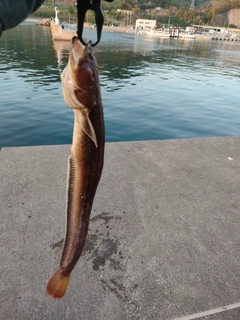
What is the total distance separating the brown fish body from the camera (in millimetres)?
1771

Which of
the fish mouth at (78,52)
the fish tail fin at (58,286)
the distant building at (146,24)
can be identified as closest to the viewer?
the fish mouth at (78,52)

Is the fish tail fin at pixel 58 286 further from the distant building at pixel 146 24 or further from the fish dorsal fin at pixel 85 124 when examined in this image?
the distant building at pixel 146 24

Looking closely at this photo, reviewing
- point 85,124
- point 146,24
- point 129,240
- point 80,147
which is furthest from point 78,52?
point 146,24

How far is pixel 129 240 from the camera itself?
11.0ft

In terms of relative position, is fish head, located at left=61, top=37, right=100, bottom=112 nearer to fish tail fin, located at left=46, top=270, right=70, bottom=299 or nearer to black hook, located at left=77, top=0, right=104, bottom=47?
black hook, located at left=77, top=0, right=104, bottom=47

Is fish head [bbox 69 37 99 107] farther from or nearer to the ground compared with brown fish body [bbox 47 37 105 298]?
farther from the ground

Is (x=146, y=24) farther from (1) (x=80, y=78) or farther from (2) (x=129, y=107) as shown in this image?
(1) (x=80, y=78)

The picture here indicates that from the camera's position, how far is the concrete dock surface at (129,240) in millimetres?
2559

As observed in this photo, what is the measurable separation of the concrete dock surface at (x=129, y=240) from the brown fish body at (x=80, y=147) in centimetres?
83

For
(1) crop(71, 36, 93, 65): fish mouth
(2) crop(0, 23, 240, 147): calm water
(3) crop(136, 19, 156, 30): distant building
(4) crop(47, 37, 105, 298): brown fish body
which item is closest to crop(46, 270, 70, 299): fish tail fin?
(4) crop(47, 37, 105, 298): brown fish body

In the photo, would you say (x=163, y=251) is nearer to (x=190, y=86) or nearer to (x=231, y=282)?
(x=231, y=282)

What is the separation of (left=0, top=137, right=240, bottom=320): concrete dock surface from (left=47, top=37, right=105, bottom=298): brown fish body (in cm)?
83

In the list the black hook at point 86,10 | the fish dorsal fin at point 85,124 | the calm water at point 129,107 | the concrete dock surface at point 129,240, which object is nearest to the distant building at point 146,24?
the calm water at point 129,107

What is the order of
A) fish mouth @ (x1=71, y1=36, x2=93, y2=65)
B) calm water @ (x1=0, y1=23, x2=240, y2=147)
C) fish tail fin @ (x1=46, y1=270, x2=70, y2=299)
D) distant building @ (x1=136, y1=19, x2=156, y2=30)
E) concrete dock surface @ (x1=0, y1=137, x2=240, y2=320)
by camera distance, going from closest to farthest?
fish mouth @ (x1=71, y1=36, x2=93, y2=65) < fish tail fin @ (x1=46, y1=270, x2=70, y2=299) < concrete dock surface @ (x1=0, y1=137, x2=240, y2=320) < calm water @ (x1=0, y1=23, x2=240, y2=147) < distant building @ (x1=136, y1=19, x2=156, y2=30)
